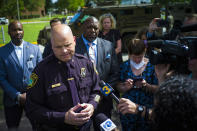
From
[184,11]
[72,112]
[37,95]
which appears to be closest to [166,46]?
[72,112]

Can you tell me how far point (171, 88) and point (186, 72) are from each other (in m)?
0.84

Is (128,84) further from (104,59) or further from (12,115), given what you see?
(12,115)

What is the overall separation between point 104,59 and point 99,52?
12 centimetres

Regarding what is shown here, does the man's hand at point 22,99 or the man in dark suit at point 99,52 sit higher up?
the man in dark suit at point 99,52

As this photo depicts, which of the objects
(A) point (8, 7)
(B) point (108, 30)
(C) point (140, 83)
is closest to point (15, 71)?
(C) point (140, 83)

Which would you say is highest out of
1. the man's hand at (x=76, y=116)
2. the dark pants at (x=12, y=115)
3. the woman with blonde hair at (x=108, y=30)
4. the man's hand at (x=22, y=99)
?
the woman with blonde hair at (x=108, y=30)

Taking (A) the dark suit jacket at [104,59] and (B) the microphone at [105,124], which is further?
(A) the dark suit jacket at [104,59]

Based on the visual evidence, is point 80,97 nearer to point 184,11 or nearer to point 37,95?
point 37,95

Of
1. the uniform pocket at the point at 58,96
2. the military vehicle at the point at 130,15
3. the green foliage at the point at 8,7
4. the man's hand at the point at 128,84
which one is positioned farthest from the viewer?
the green foliage at the point at 8,7

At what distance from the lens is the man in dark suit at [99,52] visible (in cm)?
281

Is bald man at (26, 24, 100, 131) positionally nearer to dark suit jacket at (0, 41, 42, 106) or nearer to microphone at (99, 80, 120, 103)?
microphone at (99, 80, 120, 103)

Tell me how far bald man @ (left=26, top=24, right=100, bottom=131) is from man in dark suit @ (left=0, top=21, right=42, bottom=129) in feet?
3.50

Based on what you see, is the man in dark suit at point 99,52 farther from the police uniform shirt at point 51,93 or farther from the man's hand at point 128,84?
the police uniform shirt at point 51,93

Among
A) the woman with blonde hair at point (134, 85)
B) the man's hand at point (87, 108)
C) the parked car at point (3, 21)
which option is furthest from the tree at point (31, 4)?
the man's hand at point (87, 108)
